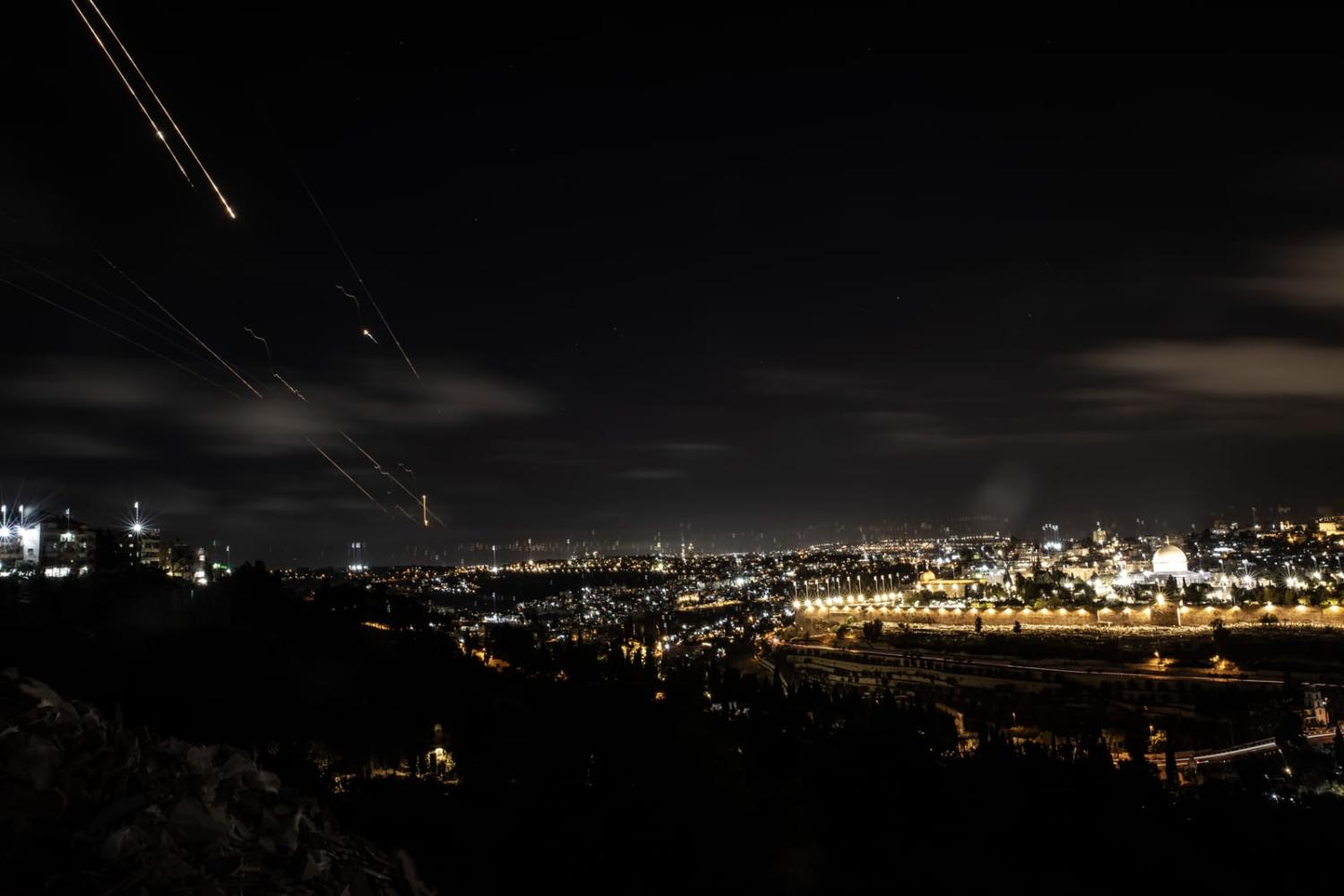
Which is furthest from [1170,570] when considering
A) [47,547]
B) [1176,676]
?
[47,547]

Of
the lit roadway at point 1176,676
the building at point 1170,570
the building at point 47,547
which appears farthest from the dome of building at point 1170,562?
the building at point 47,547

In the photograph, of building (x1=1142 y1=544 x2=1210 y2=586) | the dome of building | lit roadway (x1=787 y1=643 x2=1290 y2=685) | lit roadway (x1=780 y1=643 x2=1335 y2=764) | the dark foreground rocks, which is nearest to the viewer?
the dark foreground rocks

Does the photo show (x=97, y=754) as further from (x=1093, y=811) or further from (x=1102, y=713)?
(x=1102, y=713)

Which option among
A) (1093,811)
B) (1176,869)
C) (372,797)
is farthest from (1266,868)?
(372,797)

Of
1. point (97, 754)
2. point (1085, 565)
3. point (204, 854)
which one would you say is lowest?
point (1085, 565)

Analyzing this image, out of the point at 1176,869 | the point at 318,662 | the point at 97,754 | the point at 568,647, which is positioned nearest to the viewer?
the point at 97,754

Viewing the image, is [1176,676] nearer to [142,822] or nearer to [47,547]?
[142,822]

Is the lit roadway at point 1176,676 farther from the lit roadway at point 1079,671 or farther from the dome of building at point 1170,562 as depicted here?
the dome of building at point 1170,562

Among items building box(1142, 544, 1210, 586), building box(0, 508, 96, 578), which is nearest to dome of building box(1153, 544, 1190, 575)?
building box(1142, 544, 1210, 586)

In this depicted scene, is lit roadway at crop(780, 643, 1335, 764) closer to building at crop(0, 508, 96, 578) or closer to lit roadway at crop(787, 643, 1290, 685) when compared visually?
lit roadway at crop(787, 643, 1290, 685)
